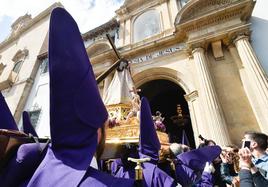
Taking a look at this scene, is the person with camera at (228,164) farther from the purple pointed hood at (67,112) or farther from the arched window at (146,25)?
the arched window at (146,25)

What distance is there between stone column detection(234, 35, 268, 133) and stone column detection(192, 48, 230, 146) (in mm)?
1064

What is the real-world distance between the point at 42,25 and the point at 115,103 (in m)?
18.6

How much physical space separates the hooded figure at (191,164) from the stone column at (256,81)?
3.73 metres

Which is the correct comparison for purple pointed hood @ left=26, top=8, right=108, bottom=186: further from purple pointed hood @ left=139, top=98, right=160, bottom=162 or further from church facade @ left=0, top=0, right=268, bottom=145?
church facade @ left=0, top=0, right=268, bottom=145

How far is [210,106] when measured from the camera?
586 centimetres

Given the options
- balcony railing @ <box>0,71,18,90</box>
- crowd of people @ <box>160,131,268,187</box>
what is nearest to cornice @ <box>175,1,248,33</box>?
crowd of people @ <box>160,131,268,187</box>

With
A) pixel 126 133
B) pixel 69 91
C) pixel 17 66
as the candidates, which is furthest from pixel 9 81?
pixel 69 91

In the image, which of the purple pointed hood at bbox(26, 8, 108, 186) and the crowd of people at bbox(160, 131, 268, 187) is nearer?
the purple pointed hood at bbox(26, 8, 108, 186)

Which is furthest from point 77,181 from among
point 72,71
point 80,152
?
point 72,71

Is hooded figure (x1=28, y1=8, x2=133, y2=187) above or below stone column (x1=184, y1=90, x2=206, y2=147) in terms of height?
below

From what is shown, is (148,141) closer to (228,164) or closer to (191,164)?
(191,164)

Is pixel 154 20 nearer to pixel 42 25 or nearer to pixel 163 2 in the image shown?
pixel 163 2

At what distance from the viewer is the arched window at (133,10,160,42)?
33.3 ft

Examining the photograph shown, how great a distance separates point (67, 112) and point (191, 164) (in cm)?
227
